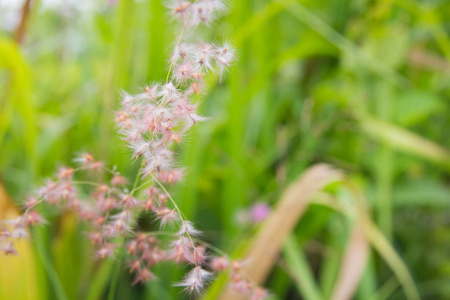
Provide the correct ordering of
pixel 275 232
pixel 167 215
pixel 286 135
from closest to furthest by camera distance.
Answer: pixel 167 215
pixel 275 232
pixel 286 135

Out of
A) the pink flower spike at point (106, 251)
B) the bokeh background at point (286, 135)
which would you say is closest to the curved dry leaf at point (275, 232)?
the bokeh background at point (286, 135)

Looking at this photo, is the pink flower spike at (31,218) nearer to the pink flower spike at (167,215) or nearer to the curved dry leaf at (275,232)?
the pink flower spike at (167,215)

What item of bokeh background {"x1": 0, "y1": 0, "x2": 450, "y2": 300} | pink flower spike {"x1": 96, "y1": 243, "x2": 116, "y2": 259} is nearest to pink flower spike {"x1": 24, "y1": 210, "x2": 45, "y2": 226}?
pink flower spike {"x1": 96, "y1": 243, "x2": 116, "y2": 259}

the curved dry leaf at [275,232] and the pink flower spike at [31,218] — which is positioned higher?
the pink flower spike at [31,218]

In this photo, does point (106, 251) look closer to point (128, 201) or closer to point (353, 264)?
point (128, 201)

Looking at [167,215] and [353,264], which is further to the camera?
[353,264]

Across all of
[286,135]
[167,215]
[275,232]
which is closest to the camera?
[167,215]

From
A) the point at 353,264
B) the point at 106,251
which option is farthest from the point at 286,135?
the point at 106,251

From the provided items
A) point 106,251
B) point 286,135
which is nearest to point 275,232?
point 106,251

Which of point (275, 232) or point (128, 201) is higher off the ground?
point (128, 201)
